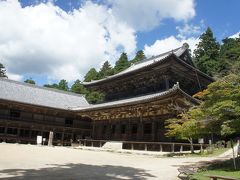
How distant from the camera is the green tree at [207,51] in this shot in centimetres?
6545

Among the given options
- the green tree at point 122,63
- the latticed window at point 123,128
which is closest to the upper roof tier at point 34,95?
the latticed window at point 123,128

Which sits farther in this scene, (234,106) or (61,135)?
(61,135)

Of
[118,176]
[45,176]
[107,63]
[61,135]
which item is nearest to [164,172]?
[118,176]

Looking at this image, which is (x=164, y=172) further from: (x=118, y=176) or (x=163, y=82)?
(x=163, y=82)

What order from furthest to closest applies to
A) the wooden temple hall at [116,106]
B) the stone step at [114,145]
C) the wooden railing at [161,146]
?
the stone step at [114,145], the wooden temple hall at [116,106], the wooden railing at [161,146]

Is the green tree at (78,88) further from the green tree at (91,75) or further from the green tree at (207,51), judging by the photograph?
the green tree at (207,51)

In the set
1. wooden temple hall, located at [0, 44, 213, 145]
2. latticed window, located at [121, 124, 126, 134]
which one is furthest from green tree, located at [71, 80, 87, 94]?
latticed window, located at [121, 124, 126, 134]

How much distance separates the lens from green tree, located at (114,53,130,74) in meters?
76.6

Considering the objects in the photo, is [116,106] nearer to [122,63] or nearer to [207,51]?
[207,51]

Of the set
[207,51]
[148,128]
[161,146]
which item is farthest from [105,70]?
[161,146]

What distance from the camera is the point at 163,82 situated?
33.6 metres

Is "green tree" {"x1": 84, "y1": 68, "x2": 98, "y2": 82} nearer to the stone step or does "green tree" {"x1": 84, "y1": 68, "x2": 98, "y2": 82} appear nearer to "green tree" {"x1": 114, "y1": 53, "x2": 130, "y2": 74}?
"green tree" {"x1": 114, "y1": 53, "x2": 130, "y2": 74}

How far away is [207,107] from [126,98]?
22392 millimetres

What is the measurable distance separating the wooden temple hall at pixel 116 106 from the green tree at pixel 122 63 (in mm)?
27246
